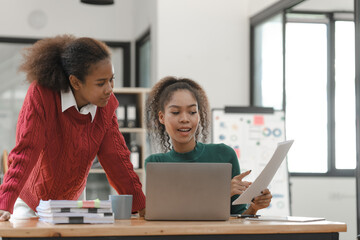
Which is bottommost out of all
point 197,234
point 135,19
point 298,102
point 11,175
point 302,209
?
point 302,209

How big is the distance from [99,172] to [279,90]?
6.35 ft

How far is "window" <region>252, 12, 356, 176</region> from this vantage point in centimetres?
507

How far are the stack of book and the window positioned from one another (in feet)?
11.4

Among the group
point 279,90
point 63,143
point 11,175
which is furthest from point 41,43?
point 279,90

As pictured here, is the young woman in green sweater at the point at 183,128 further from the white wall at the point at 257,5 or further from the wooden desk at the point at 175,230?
the white wall at the point at 257,5

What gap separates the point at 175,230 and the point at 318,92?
3.68 meters

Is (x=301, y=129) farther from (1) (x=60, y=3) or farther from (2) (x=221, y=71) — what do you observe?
(1) (x=60, y=3)

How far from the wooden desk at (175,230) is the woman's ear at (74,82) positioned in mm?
526

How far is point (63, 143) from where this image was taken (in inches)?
88.4

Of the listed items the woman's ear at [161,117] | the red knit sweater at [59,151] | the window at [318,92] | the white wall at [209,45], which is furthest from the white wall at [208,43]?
the red knit sweater at [59,151]

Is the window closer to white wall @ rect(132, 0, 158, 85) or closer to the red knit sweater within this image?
white wall @ rect(132, 0, 158, 85)

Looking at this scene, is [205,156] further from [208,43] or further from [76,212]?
[208,43]

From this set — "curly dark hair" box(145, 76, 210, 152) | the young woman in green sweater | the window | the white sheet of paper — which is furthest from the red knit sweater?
the window

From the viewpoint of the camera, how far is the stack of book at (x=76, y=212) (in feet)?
6.09
